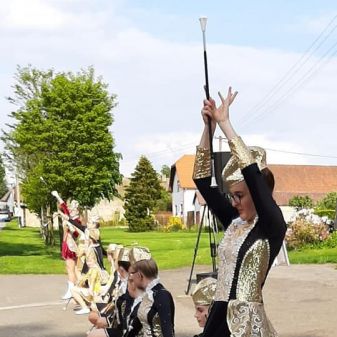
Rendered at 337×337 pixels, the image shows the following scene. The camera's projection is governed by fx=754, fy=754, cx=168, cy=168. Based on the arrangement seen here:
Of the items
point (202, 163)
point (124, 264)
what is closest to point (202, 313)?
point (202, 163)

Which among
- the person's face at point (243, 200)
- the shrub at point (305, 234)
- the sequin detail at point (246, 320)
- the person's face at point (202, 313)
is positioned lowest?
the shrub at point (305, 234)

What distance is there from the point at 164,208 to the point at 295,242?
65119 millimetres

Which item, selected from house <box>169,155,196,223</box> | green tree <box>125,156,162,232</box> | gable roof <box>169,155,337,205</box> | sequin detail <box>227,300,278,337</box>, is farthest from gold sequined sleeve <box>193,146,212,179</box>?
house <box>169,155,196,223</box>

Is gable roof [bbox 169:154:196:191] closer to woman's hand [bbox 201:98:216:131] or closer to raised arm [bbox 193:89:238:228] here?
raised arm [bbox 193:89:238:228]

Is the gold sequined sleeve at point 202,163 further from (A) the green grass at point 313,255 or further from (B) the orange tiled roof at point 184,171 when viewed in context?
(B) the orange tiled roof at point 184,171

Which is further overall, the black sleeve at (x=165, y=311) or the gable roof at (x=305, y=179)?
the gable roof at (x=305, y=179)

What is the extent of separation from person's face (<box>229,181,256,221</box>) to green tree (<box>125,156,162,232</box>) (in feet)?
209

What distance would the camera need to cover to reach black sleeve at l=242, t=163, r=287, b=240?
3.03 metres

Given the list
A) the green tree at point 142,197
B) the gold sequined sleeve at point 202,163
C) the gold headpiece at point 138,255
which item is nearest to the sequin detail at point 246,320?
the gold sequined sleeve at point 202,163

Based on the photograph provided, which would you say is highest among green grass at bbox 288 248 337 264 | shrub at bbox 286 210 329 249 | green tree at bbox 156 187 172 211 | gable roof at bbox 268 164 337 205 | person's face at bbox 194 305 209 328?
gable roof at bbox 268 164 337 205

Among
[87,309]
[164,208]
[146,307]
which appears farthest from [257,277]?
[164,208]

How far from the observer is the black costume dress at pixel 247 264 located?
304cm

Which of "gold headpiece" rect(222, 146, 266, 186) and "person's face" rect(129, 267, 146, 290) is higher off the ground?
"gold headpiece" rect(222, 146, 266, 186)

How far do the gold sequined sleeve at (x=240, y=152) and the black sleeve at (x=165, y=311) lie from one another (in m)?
1.88
